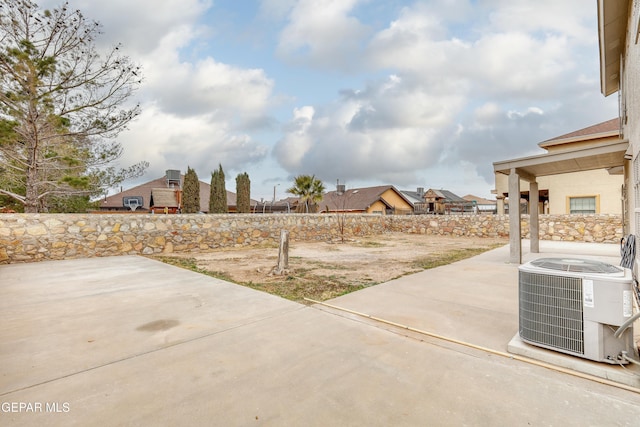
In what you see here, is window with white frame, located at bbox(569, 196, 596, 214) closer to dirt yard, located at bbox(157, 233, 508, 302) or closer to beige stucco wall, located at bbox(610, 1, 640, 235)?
dirt yard, located at bbox(157, 233, 508, 302)

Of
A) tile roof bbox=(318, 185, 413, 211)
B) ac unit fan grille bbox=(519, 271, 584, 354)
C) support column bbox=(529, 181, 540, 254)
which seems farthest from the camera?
tile roof bbox=(318, 185, 413, 211)

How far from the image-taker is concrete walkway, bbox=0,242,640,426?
1.78 m

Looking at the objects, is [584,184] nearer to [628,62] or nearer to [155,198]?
[628,62]

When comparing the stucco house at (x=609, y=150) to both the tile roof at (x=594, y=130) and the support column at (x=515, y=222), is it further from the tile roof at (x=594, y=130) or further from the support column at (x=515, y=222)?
the tile roof at (x=594, y=130)

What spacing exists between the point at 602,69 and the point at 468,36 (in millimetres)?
3765

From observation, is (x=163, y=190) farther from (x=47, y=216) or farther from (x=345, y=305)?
(x=345, y=305)

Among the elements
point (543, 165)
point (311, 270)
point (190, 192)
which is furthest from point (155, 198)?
point (543, 165)

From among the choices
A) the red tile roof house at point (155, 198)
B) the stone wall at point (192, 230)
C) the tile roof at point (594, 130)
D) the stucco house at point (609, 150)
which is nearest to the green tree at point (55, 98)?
the stone wall at point (192, 230)

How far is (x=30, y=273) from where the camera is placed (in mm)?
6168

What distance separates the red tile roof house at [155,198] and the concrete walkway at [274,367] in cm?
1870

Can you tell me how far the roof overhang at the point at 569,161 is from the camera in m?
5.94

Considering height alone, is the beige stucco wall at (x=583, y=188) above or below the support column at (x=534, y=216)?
above

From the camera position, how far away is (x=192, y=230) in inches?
394

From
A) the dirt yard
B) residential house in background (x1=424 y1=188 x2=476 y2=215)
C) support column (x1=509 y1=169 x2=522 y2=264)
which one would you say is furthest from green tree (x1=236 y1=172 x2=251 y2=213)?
support column (x1=509 y1=169 x2=522 y2=264)
